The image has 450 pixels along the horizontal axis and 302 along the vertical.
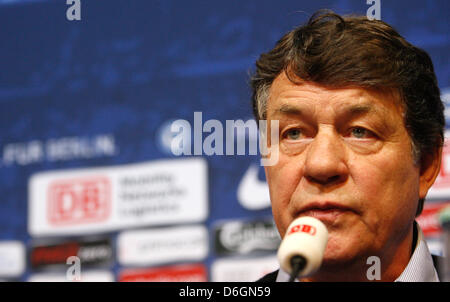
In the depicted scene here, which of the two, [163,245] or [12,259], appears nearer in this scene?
[163,245]

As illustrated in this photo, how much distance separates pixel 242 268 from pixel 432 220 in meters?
0.61

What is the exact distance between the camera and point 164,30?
2426mm

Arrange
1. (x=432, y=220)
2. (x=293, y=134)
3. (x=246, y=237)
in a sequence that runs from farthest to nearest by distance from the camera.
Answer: (x=246, y=237)
(x=432, y=220)
(x=293, y=134)

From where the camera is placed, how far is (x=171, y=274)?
7.37 ft

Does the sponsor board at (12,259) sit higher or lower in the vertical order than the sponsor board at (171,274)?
higher

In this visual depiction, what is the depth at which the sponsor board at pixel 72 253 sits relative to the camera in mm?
2354

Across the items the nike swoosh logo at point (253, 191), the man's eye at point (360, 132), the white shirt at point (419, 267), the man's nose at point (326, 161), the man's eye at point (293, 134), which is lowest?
the white shirt at point (419, 267)

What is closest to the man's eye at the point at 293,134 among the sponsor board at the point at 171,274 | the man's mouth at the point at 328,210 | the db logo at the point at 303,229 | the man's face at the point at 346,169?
the man's face at the point at 346,169

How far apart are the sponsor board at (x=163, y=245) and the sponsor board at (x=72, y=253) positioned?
55 mm

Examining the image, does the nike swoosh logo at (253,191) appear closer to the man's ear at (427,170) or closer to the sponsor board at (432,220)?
the sponsor board at (432,220)

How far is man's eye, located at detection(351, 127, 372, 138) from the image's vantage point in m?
1.13

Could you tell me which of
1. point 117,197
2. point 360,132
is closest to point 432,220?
point 360,132

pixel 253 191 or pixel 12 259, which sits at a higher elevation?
pixel 253 191

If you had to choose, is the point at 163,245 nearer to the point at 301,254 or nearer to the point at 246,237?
the point at 246,237
